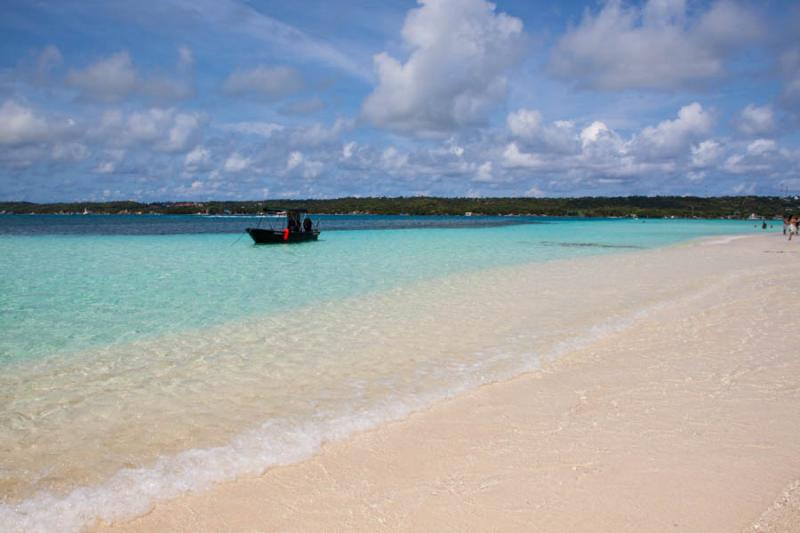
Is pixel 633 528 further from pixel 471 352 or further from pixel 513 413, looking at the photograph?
pixel 471 352

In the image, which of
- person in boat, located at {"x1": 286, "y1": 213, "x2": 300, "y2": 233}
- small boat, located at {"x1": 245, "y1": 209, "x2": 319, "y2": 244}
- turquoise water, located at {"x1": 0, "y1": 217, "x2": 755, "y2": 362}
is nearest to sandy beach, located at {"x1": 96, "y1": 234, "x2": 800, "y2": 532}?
turquoise water, located at {"x1": 0, "y1": 217, "x2": 755, "y2": 362}

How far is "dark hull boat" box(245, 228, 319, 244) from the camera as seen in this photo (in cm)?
3634

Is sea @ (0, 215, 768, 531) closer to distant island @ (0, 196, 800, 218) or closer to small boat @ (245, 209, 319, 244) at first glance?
small boat @ (245, 209, 319, 244)

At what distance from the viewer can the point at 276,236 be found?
3759 cm

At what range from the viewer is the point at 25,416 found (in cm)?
563

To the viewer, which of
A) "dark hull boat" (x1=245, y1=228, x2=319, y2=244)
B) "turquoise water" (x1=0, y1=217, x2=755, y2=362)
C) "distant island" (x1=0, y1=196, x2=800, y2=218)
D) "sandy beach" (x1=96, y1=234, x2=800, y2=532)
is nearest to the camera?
"sandy beach" (x1=96, y1=234, x2=800, y2=532)

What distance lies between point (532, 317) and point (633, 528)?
774 centimetres

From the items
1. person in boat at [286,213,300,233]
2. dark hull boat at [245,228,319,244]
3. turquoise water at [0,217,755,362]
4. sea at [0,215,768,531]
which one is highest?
person in boat at [286,213,300,233]

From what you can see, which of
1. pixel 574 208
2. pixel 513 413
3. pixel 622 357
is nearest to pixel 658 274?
pixel 622 357

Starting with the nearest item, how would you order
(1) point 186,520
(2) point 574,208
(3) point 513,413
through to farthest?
1. (1) point 186,520
2. (3) point 513,413
3. (2) point 574,208

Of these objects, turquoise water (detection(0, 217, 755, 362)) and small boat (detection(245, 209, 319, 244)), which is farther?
small boat (detection(245, 209, 319, 244))

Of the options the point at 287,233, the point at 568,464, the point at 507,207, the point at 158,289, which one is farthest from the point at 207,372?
the point at 507,207

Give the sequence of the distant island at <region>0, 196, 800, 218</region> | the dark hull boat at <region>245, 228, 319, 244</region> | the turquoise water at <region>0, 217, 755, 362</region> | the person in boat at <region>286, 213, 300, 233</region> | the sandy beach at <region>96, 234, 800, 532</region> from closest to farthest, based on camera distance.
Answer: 1. the sandy beach at <region>96, 234, 800, 532</region>
2. the turquoise water at <region>0, 217, 755, 362</region>
3. the dark hull boat at <region>245, 228, 319, 244</region>
4. the person in boat at <region>286, 213, 300, 233</region>
5. the distant island at <region>0, 196, 800, 218</region>

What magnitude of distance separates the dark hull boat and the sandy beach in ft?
103
